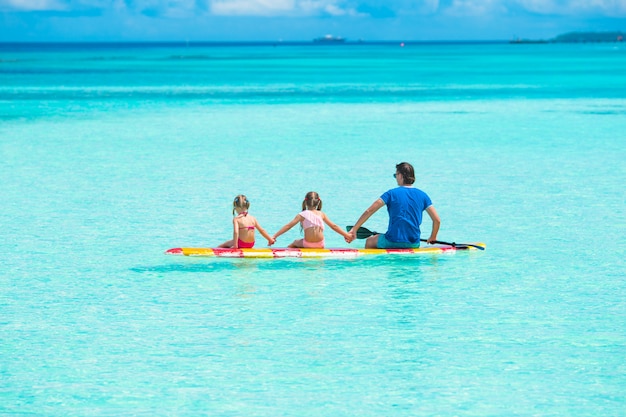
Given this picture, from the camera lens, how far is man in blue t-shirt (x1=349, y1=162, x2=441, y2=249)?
10617 millimetres

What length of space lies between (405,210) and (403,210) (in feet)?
0.07

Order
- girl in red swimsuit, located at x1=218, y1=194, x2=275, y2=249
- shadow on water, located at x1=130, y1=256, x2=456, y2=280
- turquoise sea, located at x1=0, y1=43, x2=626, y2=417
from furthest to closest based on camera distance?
girl in red swimsuit, located at x1=218, y1=194, x2=275, y2=249
shadow on water, located at x1=130, y1=256, x2=456, y2=280
turquoise sea, located at x1=0, y1=43, x2=626, y2=417

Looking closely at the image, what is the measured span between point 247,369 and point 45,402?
1424 mm

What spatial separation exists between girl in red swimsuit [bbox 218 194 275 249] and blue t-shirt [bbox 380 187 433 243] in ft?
4.19

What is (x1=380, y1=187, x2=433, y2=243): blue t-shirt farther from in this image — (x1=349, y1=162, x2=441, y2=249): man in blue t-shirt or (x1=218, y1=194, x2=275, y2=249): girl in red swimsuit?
(x1=218, y1=194, x2=275, y2=249): girl in red swimsuit

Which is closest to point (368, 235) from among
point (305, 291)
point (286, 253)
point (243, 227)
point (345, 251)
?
point (345, 251)

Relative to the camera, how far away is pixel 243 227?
10.8 metres

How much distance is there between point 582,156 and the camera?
2136cm

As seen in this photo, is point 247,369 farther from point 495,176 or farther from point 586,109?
point 586,109

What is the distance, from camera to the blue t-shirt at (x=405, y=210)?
10.6 m

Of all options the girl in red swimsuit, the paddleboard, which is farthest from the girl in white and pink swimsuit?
the girl in red swimsuit

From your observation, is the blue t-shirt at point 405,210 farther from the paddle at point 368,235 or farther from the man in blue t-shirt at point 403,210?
the paddle at point 368,235

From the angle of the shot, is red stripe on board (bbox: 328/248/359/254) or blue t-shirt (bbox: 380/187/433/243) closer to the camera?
blue t-shirt (bbox: 380/187/433/243)

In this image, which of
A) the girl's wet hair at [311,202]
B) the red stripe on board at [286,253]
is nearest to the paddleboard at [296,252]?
the red stripe on board at [286,253]
